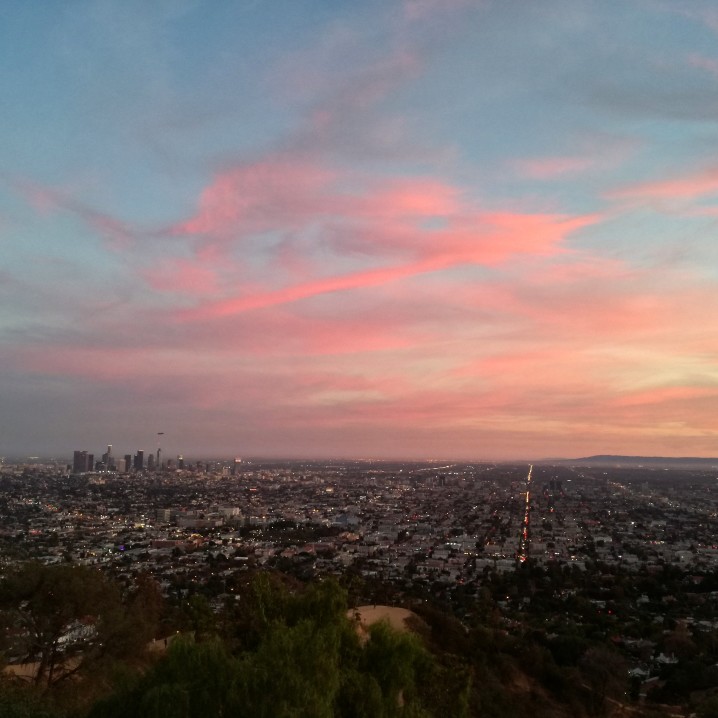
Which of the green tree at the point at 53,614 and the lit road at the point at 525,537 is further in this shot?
the lit road at the point at 525,537

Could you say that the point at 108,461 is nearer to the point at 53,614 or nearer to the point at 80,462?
the point at 80,462

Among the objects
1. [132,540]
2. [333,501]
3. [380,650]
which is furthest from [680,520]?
[380,650]

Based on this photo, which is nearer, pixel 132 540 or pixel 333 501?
pixel 132 540

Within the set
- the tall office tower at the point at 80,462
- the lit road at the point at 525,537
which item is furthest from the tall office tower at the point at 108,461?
the lit road at the point at 525,537

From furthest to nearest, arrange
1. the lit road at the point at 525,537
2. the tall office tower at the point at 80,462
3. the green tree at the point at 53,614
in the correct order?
the tall office tower at the point at 80,462 < the lit road at the point at 525,537 < the green tree at the point at 53,614

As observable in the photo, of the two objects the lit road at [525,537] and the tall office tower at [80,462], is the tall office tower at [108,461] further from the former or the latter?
the lit road at [525,537]

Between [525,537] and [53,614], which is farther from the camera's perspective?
[525,537]

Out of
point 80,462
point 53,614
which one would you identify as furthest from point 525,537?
point 80,462

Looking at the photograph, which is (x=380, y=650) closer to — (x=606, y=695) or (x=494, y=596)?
(x=606, y=695)

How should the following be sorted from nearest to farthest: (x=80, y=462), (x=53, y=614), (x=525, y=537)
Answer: (x=53, y=614) < (x=525, y=537) < (x=80, y=462)

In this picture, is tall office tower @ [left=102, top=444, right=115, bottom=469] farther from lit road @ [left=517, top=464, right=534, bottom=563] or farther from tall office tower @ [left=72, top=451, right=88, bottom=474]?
lit road @ [left=517, top=464, right=534, bottom=563]

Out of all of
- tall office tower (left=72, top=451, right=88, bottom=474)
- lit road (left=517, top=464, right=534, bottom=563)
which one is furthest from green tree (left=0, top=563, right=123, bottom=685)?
tall office tower (left=72, top=451, right=88, bottom=474)
